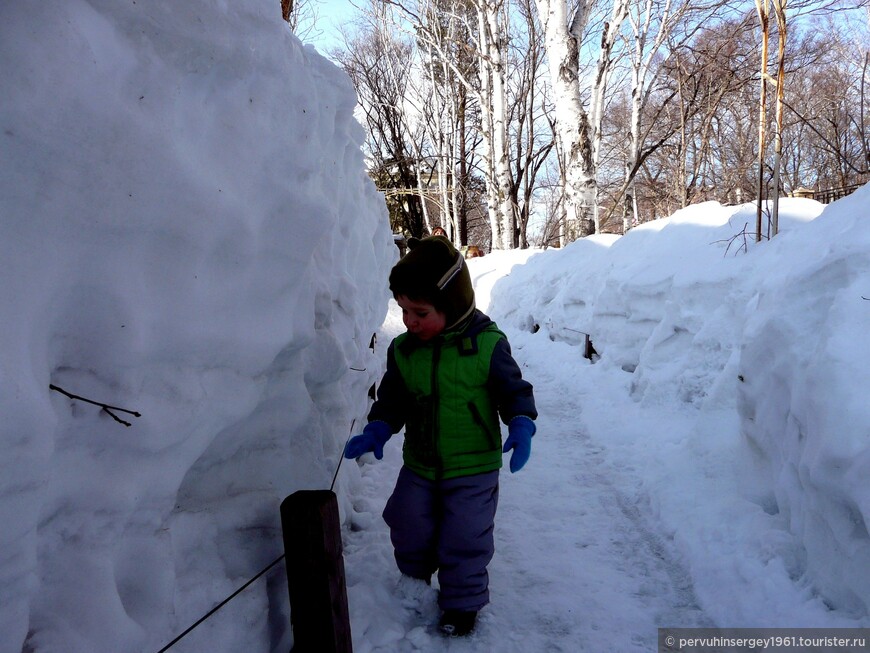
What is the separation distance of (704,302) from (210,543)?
3.42 m

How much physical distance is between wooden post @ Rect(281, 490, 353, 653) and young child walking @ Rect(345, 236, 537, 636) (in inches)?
18.7

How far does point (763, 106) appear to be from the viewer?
389cm

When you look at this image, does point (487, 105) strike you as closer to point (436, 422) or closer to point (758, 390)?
point (758, 390)

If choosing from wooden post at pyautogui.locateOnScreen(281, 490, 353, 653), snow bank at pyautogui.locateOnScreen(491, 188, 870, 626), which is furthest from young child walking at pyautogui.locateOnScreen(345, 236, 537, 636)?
snow bank at pyautogui.locateOnScreen(491, 188, 870, 626)

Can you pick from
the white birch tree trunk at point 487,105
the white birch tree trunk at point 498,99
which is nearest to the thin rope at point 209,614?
the white birch tree trunk at point 498,99

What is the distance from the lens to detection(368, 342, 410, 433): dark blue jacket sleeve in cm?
216

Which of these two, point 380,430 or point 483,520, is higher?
point 380,430

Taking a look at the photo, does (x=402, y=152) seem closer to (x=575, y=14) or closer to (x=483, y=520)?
(x=575, y=14)

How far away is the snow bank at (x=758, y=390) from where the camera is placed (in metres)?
1.73

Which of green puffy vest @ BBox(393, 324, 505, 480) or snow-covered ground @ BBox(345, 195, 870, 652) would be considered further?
green puffy vest @ BBox(393, 324, 505, 480)

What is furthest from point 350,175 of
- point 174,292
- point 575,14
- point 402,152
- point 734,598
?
point 402,152

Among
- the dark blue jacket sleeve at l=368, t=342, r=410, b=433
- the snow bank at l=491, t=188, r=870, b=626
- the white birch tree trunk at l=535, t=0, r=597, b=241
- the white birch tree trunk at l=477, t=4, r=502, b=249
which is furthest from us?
the white birch tree trunk at l=477, t=4, r=502, b=249

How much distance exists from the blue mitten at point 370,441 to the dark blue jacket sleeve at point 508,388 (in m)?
0.42

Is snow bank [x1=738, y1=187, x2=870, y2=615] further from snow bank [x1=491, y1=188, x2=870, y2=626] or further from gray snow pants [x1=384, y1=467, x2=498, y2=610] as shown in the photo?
gray snow pants [x1=384, y1=467, x2=498, y2=610]
